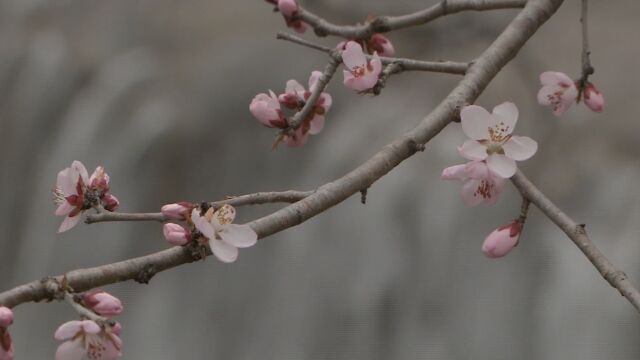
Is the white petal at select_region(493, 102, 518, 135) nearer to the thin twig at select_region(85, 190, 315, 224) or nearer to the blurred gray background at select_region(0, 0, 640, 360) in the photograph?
the thin twig at select_region(85, 190, 315, 224)

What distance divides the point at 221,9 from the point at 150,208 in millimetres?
501

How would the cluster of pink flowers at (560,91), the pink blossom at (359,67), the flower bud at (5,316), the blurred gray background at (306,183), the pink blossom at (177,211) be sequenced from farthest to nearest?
the blurred gray background at (306,183) → the cluster of pink flowers at (560,91) → the pink blossom at (359,67) → the pink blossom at (177,211) → the flower bud at (5,316)

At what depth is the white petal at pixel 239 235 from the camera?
0.53m

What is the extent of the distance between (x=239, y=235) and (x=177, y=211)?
0.06 meters

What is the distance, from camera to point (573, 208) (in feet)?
5.34

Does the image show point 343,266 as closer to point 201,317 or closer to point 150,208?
point 201,317

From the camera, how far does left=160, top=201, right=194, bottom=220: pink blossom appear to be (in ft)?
1.85

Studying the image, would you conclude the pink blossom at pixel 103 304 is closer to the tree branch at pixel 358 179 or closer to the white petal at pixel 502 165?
the tree branch at pixel 358 179

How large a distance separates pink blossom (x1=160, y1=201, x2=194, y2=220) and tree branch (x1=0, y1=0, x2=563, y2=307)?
0.15 ft

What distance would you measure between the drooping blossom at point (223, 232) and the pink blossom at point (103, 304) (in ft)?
0.22

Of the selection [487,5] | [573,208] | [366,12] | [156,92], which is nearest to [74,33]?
[156,92]

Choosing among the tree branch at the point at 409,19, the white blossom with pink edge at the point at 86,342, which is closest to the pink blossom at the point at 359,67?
the tree branch at the point at 409,19

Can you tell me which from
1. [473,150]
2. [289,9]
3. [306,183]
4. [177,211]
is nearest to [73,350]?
[177,211]

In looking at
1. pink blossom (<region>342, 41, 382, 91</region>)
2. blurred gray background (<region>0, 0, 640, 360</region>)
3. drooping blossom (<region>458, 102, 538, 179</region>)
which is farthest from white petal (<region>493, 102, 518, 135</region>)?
blurred gray background (<region>0, 0, 640, 360</region>)
